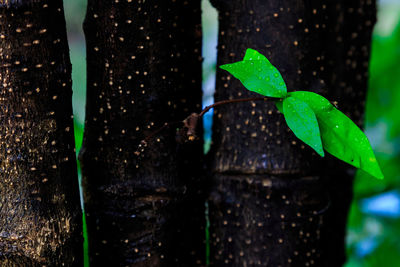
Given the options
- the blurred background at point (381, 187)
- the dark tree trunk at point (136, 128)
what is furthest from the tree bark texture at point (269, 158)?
the blurred background at point (381, 187)

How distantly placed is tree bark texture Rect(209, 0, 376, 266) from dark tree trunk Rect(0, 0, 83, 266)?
271 mm

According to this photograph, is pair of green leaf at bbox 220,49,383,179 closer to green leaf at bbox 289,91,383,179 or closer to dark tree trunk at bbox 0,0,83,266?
green leaf at bbox 289,91,383,179

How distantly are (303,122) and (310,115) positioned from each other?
0.04 ft

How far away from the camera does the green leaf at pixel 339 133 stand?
0.52 m

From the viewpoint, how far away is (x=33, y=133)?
542mm

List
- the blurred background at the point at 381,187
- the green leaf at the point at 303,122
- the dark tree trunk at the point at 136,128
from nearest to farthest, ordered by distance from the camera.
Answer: the green leaf at the point at 303,122 < the dark tree trunk at the point at 136,128 < the blurred background at the point at 381,187

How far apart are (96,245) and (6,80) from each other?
29cm

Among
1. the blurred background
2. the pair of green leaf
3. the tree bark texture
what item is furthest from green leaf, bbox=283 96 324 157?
the blurred background

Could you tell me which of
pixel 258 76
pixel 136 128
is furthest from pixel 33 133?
pixel 258 76

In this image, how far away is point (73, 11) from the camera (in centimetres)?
379

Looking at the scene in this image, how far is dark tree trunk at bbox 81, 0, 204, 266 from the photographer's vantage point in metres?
0.63

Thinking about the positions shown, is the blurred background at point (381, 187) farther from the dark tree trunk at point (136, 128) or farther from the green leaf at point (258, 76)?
the green leaf at point (258, 76)

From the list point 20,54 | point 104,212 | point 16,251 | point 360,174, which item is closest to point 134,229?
point 104,212

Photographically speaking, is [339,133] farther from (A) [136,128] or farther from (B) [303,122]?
(A) [136,128]
